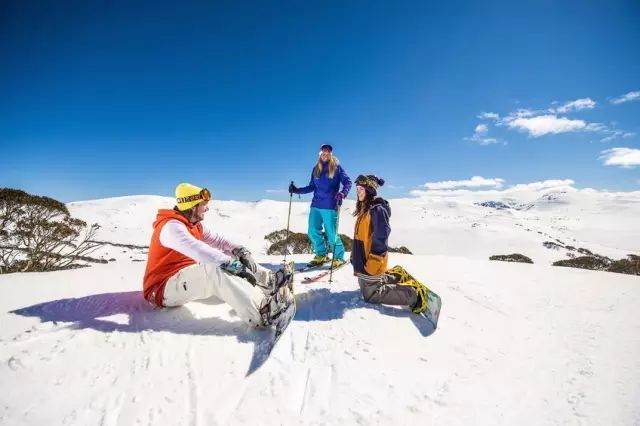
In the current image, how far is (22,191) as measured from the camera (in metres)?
8.95

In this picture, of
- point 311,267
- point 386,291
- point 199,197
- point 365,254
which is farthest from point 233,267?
point 311,267

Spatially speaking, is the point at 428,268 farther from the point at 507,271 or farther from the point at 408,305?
the point at 408,305

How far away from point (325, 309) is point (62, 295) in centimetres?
325

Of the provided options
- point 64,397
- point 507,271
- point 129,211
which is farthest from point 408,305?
point 129,211

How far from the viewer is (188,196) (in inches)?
136

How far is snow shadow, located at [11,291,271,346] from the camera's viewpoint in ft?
10.3

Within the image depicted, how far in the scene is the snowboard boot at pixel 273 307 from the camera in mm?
3213

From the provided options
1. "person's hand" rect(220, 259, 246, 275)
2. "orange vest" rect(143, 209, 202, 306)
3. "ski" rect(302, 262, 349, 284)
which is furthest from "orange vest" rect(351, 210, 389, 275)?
"orange vest" rect(143, 209, 202, 306)

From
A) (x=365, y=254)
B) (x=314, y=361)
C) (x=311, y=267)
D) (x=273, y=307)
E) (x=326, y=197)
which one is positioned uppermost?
(x=326, y=197)

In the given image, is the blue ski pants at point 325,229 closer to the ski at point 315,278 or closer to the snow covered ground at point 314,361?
the ski at point 315,278

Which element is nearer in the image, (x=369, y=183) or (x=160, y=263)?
(x=160, y=263)

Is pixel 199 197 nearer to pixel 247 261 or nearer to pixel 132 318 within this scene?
pixel 247 261

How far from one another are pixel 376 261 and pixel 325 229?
2.23 metres

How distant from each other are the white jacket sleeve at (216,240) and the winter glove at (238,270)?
0.80m
